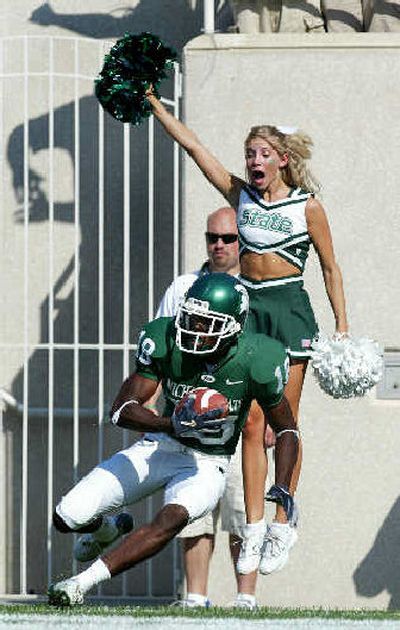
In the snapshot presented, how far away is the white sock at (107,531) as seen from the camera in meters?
8.38

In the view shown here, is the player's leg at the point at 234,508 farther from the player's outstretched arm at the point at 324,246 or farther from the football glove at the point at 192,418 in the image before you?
the football glove at the point at 192,418

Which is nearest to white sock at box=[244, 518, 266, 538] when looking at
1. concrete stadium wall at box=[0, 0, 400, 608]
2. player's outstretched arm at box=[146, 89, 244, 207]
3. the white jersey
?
the white jersey

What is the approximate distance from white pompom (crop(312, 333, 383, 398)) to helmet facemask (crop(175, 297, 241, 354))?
80 centimetres

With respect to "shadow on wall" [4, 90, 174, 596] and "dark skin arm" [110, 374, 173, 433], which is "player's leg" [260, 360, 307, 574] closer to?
"dark skin arm" [110, 374, 173, 433]

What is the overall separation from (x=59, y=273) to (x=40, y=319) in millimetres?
277

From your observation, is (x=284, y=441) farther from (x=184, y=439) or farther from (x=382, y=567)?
(x=382, y=567)

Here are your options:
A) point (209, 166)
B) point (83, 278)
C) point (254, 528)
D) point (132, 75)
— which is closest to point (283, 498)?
point (254, 528)

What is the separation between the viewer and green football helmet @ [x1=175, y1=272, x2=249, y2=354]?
7.86 m

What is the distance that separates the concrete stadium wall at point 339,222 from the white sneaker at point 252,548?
1.64 meters

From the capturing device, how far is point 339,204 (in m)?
10.5

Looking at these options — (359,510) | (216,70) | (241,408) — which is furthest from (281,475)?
(216,70)

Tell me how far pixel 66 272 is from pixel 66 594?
12.7 feet

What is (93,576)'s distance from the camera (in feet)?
25.2

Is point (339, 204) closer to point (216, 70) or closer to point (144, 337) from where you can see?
point (216, 70)
